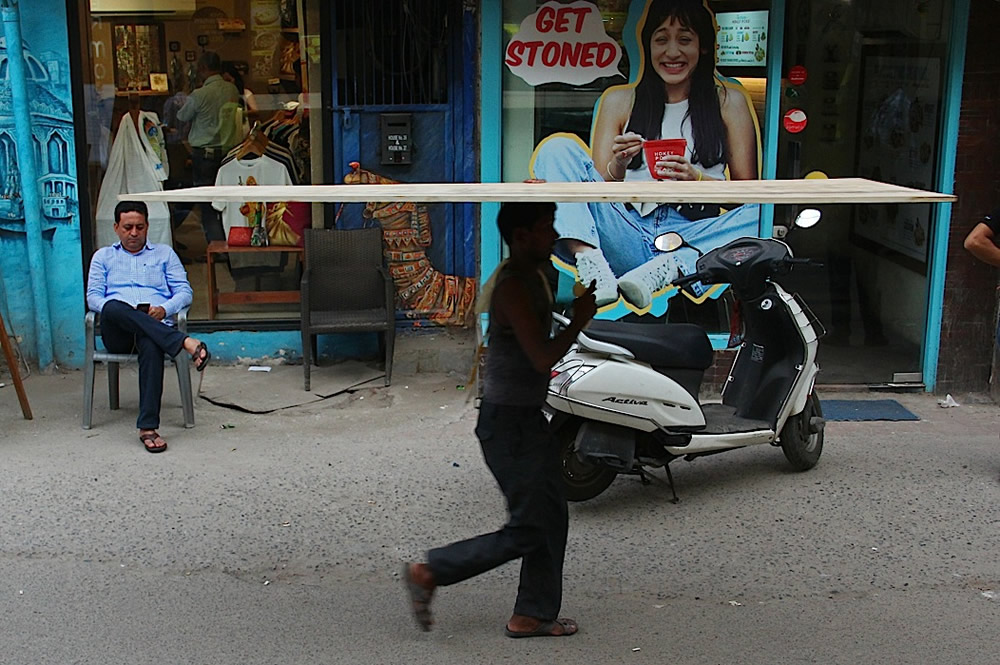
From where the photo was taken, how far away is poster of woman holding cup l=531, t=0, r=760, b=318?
7539mm

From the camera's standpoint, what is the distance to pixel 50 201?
26.5ft

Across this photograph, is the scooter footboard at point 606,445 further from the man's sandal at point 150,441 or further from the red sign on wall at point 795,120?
the red sign on wall at point 795,120

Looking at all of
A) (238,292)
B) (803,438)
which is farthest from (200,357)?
(803,438)

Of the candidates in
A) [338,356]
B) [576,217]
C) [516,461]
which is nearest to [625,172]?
[576,217]

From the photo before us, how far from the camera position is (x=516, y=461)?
4.24 m

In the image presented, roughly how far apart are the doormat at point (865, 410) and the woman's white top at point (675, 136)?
173 cm

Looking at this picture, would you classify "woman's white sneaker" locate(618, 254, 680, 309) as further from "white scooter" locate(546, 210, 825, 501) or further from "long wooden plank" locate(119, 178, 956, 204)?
"long wooden plank" locate(119, 178, 956, 204)

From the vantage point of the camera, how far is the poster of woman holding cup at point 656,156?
7.54 meters

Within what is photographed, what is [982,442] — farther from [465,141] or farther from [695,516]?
[465,141]

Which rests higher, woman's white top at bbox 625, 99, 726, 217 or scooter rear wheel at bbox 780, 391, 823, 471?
woman's white top at bbox 625, 99, 726, 217

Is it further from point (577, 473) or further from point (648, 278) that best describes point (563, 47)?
point (577, 473)

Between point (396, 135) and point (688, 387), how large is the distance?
3371 millimetres

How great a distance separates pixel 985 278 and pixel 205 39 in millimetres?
5830

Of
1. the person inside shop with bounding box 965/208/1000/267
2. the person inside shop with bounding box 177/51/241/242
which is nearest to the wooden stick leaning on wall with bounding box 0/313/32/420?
the person inside shop with bounding box 177/51/241/242
